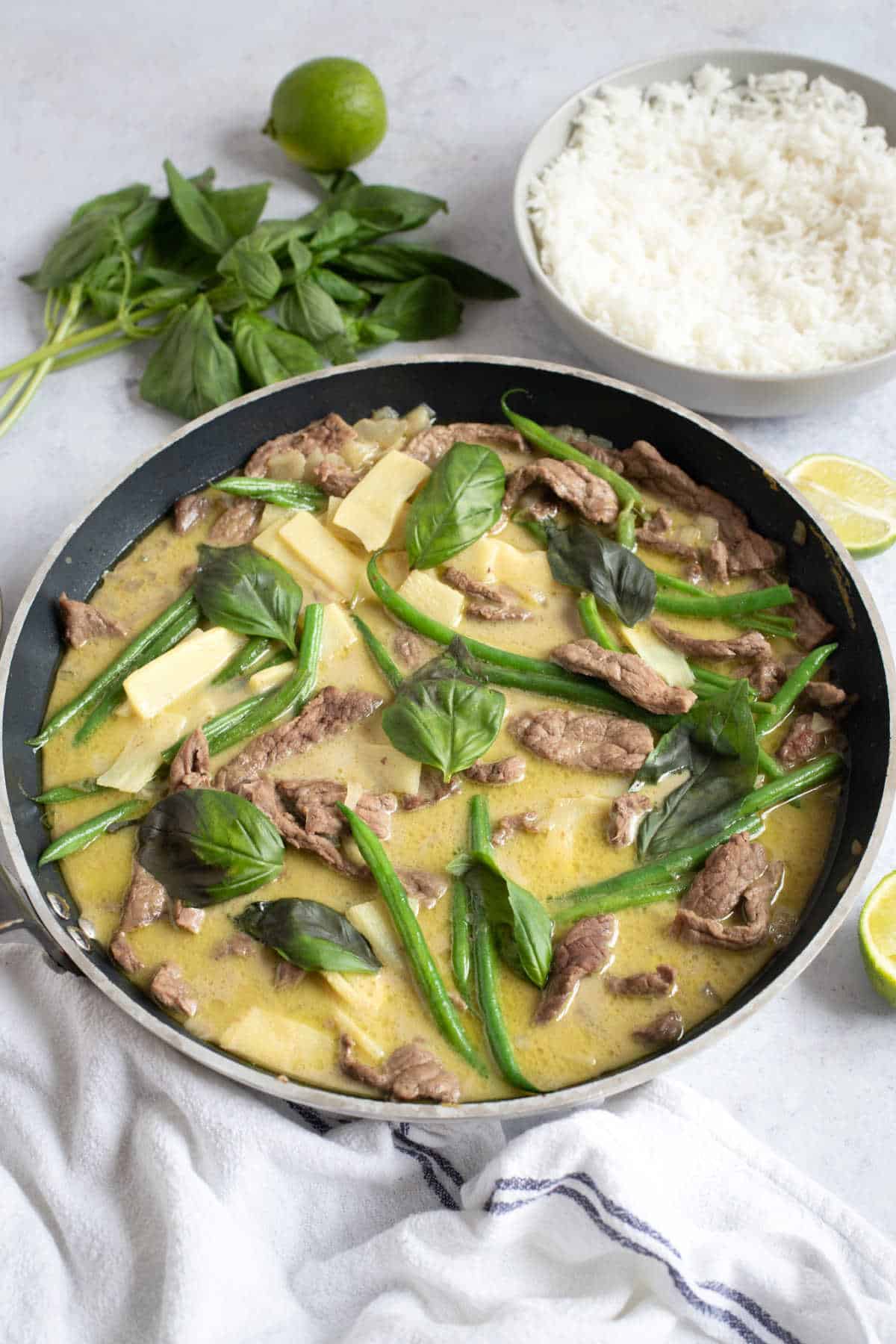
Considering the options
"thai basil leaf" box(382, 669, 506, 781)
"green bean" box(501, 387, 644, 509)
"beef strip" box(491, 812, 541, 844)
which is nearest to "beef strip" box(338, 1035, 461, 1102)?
"beef strip" box(491, 812, 541, 844)

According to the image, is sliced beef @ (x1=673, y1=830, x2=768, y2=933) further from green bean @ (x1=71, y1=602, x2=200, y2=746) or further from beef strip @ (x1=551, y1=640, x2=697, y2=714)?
green bean @ (x1=71, y1=602, x2=200, y2=746)

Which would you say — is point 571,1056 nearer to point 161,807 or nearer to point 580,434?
point 161,807

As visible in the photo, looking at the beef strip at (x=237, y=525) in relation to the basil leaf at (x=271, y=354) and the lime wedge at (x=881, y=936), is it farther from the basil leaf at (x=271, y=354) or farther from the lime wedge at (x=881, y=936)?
the lime wedge at (x=881, y=936)

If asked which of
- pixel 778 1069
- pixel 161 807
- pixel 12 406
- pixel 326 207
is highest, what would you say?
pixel 326 207

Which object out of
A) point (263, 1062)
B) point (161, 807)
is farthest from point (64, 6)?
point (263, 1062)

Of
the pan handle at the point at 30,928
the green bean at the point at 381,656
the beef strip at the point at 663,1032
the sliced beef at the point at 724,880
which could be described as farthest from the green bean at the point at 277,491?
the beef strip at the point at 663,1032

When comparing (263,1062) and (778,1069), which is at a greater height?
(263,1062)

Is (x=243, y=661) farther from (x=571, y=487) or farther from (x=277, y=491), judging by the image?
(x=571, y=487)
